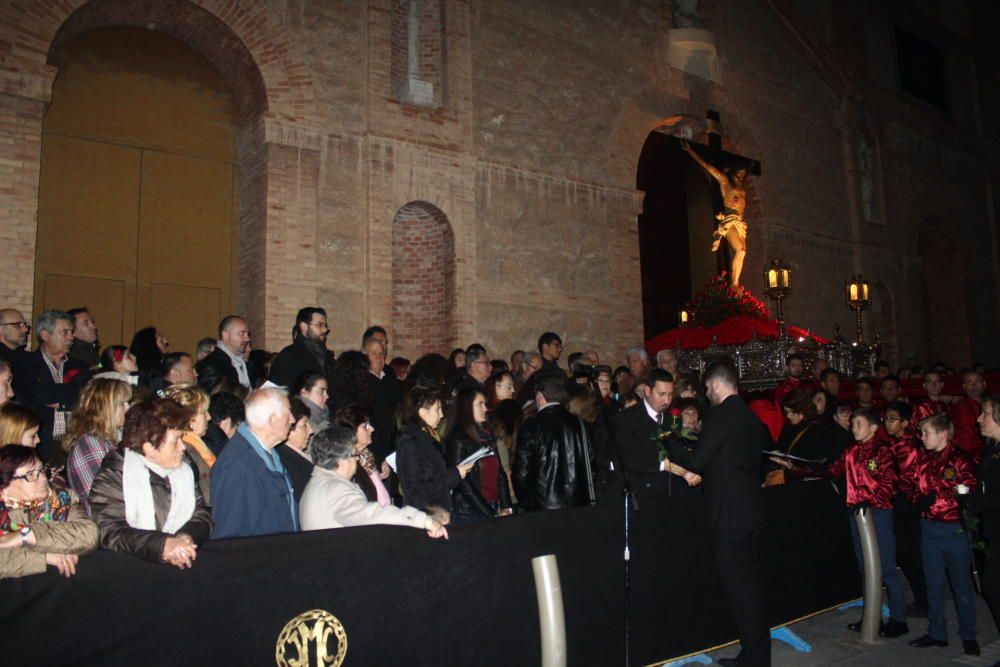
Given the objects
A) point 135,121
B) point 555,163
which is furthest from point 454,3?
point 135,121

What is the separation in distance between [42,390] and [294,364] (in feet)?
6.79

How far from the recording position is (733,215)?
57.2 feet

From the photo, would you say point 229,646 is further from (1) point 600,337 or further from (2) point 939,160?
(2) point 939,160

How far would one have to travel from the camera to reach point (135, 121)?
1162cm

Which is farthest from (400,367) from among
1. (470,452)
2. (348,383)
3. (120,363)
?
(470,452)

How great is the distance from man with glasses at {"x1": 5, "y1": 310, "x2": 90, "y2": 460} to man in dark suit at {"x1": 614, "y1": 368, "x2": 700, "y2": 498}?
12.9 ft

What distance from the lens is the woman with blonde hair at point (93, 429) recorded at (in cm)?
414

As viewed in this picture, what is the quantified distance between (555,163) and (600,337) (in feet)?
10.7

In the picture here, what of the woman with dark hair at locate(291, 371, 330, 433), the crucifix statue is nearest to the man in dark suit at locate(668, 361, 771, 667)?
the woman with dark hair at locate(291, 371, 330, 433)

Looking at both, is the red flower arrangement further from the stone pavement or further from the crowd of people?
the stone pavement

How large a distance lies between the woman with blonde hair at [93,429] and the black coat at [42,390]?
167 cm

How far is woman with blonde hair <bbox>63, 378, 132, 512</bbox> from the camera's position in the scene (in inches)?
163

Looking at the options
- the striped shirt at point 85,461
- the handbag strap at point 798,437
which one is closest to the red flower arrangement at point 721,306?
the handbag strap at point 798,437

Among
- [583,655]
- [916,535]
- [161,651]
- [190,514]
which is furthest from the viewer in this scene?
[916,535]
